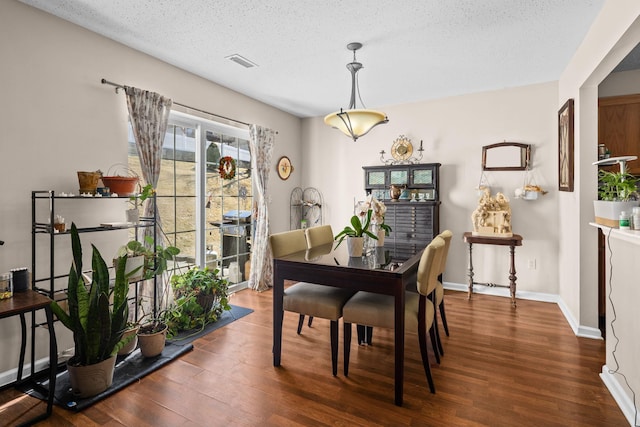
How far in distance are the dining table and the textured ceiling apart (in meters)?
1.77

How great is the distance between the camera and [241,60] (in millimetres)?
3242

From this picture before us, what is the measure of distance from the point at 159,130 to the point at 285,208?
2377 millimetres

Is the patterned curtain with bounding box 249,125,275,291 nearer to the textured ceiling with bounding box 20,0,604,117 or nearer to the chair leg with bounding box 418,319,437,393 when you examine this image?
the textured ceiling with bounding box 20,0,604,117

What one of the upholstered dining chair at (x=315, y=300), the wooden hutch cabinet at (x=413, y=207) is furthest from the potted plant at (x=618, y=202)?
the wooden hutch cabinet at (x=413, y=207)

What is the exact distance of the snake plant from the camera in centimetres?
200

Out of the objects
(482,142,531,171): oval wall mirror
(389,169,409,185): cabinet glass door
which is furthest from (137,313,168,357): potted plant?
(482,142,531,171): oval wall mirror

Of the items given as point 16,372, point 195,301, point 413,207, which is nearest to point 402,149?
point 413,207

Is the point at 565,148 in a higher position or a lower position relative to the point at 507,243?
higher

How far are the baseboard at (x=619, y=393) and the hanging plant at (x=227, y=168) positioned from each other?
3791mm

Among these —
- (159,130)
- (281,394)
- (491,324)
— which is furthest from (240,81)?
(491,324)

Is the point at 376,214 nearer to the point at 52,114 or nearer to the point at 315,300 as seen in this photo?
the point at 315,300

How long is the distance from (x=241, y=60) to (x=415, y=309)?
2.71 m

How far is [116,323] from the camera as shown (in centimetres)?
215

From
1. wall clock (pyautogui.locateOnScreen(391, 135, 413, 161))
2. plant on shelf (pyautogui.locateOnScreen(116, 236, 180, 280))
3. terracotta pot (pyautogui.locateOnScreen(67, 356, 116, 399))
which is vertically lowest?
terracotta pot (pyautogui.locateOnScreen(67, 356, 116, 399))
